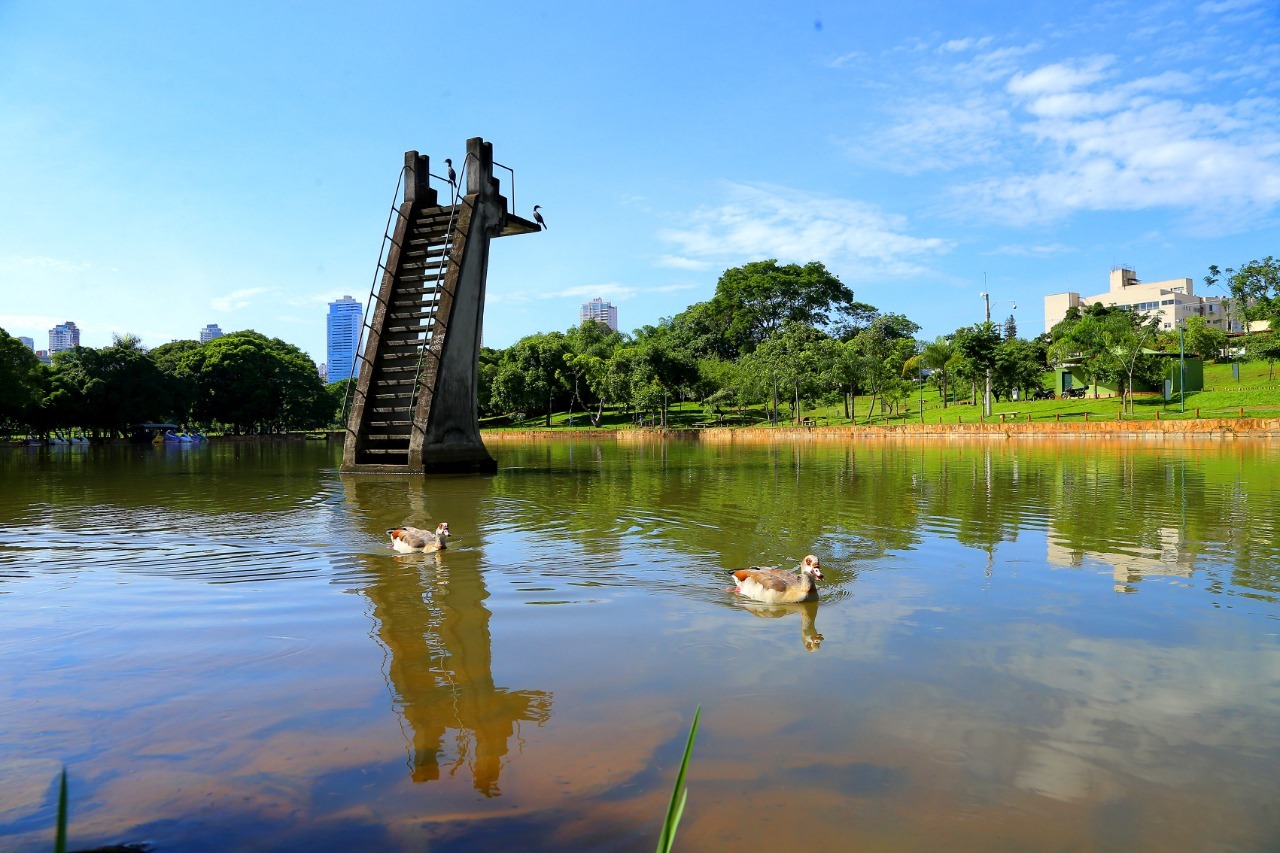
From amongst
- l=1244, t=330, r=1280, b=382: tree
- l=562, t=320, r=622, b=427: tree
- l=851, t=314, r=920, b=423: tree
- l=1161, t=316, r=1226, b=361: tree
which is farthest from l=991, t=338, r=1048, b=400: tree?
l=562, t=320, r=622, b=427: tree

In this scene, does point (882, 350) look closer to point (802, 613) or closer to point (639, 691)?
point (802, 613)

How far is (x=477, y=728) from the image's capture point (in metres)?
4.42

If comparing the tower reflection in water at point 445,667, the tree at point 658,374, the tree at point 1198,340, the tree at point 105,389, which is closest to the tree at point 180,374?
the tree at point 105,389

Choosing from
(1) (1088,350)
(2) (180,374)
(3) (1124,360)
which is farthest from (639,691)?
(2) (180,374)

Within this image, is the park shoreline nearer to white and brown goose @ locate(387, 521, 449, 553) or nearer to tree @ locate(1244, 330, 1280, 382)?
tree @ locate(1244, 330, 1280, 382)

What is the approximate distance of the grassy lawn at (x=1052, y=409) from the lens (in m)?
53.3

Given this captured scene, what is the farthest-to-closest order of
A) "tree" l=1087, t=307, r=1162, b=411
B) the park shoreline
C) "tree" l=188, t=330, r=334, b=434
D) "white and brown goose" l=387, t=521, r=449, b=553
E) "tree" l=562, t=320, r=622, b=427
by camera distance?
"tree" l=188, t=330, r=334, b=434
"tree" l=562, t=320, r=622, b=427
"tree" l=1087, t=307, r=1162, b=411
the park shoreline
"white and brown goose" l=387, t=521, r=449, b=553

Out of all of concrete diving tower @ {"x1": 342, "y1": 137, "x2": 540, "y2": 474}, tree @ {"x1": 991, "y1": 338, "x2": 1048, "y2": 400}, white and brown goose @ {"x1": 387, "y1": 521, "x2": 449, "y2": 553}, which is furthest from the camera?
tree @ {"x1": 991, "y1": 338, "x2": 1048, "y2": 400}

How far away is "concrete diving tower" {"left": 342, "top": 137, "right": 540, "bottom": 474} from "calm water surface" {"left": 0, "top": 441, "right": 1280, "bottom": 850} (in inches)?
442

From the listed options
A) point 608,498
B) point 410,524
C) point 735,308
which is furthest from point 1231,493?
point 735,308

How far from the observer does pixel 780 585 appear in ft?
23.5

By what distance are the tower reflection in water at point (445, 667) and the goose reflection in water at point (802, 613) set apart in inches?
90.1

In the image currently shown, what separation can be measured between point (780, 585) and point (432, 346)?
1675 centimetres

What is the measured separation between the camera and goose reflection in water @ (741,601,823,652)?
631cm
